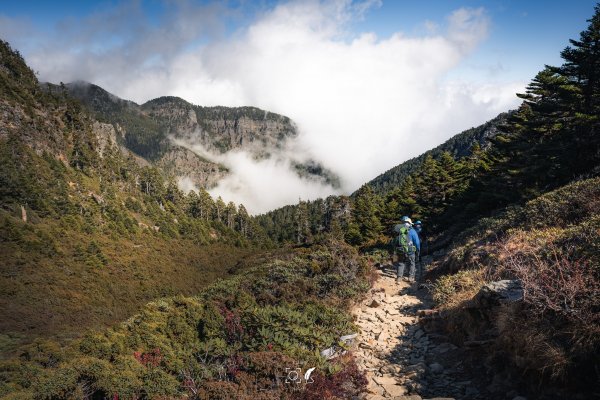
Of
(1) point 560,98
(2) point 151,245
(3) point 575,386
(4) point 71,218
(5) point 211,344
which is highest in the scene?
(4) point 71,218

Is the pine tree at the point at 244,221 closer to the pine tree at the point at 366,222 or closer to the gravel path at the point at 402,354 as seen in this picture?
the pine tree at the point at 366,222

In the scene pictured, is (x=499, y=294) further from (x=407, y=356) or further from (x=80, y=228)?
(x=80, y=228)

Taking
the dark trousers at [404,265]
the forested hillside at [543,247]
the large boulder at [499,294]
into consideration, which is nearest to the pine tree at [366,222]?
the forested hillside at [543,247]

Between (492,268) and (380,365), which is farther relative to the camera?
(492,268)

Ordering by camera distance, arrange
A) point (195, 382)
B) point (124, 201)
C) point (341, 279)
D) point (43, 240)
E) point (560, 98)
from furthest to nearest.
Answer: point (124, 201), point (43, 240), point (560, 98), point (341, 279), point (195, 382)

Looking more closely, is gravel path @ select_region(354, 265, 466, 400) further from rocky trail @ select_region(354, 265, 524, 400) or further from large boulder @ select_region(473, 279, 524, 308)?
large boulder @ select_region(473, 279, 524, 308)

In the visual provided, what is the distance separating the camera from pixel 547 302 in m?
5.44

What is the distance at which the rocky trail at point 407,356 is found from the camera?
257 inches

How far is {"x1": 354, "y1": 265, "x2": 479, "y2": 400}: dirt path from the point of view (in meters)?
6.64

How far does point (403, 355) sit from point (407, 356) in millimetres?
130

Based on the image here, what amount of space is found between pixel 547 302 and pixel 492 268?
5.28 meters

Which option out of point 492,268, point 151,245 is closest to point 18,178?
point 151,245

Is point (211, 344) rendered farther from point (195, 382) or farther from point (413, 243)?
point (413, 243)

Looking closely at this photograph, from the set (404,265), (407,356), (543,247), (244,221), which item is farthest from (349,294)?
(244,221)
